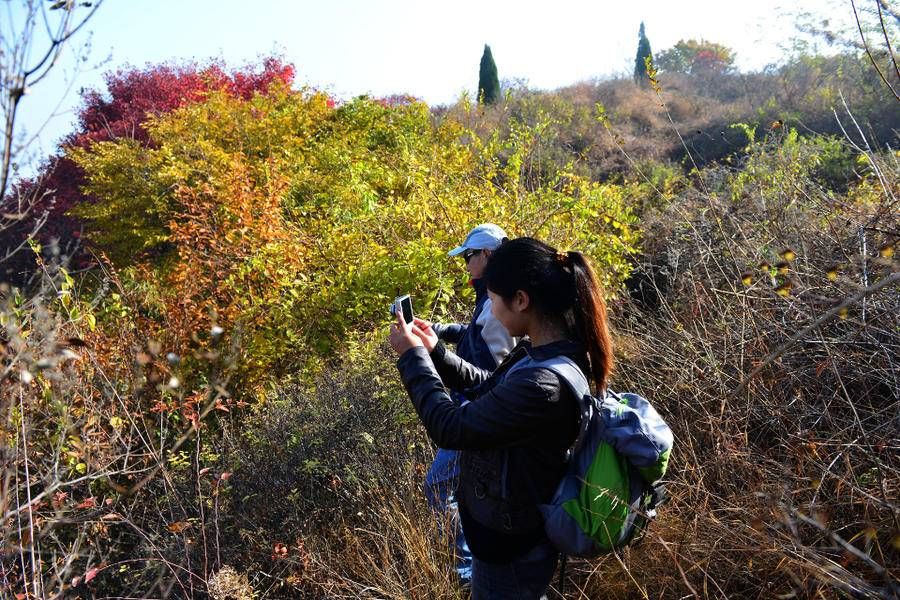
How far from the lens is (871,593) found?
1504 mm

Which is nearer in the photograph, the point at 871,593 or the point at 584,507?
the point at 871,593

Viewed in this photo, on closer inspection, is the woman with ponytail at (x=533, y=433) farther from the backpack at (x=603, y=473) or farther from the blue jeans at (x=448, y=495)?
the blue jeans at (x=448, y=495)

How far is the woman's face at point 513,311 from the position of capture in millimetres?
2010

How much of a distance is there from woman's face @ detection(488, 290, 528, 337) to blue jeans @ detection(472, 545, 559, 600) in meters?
0.63

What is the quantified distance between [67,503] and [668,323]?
3.26m

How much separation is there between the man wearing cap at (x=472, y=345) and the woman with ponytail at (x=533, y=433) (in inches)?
27.0

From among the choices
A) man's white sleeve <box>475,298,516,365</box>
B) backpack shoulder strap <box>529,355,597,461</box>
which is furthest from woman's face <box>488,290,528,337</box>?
man's white sleeve <box>475,298,516,365</box>

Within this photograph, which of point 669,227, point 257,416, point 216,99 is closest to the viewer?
point 257,416

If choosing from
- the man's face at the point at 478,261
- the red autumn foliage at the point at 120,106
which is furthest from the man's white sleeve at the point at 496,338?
the red autumn foliage at the point at 120,106

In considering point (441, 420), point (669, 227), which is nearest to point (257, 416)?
point (441, 420)

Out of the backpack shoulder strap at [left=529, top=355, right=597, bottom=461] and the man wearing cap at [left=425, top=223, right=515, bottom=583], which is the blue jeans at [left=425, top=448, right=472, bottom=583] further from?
the backpack shoulder strap at [left=529, top=355, right=597, bottom=461]

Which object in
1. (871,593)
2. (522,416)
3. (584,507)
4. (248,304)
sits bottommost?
(871,593)

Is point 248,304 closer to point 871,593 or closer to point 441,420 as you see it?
point 441,420

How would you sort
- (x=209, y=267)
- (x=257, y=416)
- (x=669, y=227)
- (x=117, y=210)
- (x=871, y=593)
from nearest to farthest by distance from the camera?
(x=871, y=593), (x=257, y=416), (x=209, y=267), (x=669, y=227), (x=117, y=210)
